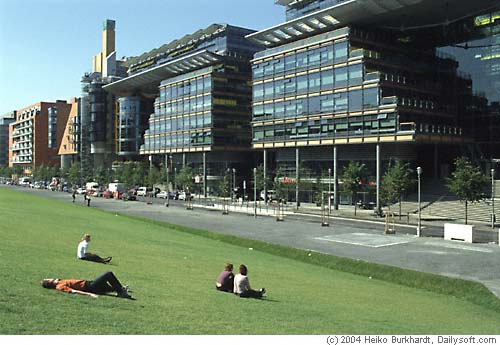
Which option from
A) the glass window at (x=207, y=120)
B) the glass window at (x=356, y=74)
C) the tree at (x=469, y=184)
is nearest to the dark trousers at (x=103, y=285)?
the tree at (x=469, y=184)

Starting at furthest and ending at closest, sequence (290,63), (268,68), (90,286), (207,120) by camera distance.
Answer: (207,120) → (268,68) → (290,63) → (90,286)

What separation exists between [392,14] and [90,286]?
6587cm

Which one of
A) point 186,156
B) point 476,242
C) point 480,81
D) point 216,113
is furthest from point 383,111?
point 186,156

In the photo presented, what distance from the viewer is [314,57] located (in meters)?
75.4

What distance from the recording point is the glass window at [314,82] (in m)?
74.7

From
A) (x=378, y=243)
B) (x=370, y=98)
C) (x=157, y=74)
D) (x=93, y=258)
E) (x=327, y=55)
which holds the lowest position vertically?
(x=378, y=243)

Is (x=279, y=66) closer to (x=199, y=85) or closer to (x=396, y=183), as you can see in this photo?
(x=199, y=85)

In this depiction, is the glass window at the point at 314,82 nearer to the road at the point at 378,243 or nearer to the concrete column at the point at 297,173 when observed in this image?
the concrete column at the point at 297,173

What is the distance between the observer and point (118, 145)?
5581 inches

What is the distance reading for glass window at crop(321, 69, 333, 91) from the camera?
72750 mm

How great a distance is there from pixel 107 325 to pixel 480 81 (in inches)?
2996

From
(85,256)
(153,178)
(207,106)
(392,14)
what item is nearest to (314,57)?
(392,14)

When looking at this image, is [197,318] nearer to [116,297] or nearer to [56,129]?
[116,297]

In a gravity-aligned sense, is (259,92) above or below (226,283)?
above
